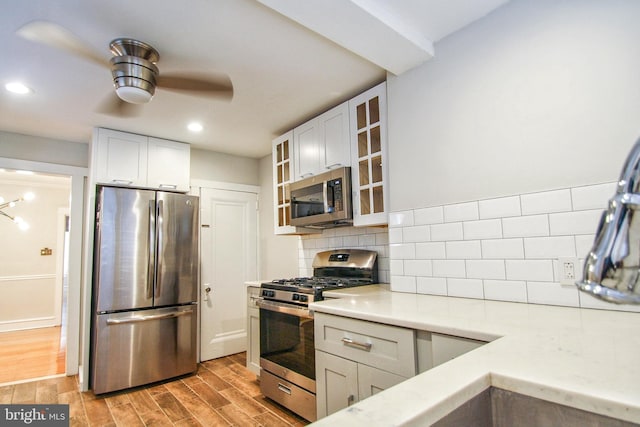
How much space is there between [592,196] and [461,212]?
22.5 inches

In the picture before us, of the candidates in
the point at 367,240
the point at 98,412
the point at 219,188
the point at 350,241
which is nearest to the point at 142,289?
the point at 98,412

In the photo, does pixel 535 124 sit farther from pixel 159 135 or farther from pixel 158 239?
pixel 159 135

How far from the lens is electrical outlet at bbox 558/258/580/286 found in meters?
1.44

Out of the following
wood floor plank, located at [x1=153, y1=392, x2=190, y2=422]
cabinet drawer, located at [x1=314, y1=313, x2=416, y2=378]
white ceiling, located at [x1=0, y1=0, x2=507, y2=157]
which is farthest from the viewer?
wood floor plank, located at [x1=153, y1=392, x2=190, y2=422]

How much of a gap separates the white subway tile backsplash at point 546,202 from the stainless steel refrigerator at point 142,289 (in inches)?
112

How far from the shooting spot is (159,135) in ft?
11.2

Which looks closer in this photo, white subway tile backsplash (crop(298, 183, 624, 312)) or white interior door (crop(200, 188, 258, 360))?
white subway tile backsplash (crop(298, 183, 624, 312))

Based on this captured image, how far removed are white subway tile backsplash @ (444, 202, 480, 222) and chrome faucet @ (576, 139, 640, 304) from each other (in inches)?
57.2

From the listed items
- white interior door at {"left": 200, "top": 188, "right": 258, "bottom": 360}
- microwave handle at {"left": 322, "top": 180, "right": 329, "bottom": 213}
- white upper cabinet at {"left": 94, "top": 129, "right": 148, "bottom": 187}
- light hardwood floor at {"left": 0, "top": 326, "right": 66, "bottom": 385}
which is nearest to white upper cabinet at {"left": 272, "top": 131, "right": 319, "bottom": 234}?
microwave handle at {"left": 322, "top": 180, "right": 329, "bottom": 213}

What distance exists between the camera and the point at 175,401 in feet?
8.90

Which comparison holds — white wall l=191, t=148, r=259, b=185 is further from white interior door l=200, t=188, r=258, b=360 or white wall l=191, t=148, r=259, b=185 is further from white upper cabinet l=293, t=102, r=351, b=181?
white upper cabinet l=293, t=102, r=351, b=181

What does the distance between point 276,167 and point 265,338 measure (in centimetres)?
167

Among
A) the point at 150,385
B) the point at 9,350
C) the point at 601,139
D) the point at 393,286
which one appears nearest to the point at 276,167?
the point at 393,286

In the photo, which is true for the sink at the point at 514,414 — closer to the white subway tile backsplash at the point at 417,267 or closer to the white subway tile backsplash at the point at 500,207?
the white subway tile backsplash at the point at 500,207
